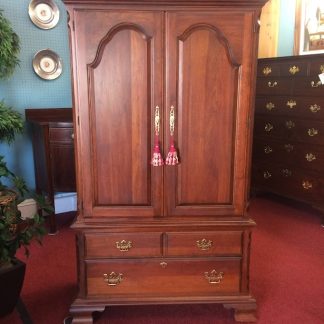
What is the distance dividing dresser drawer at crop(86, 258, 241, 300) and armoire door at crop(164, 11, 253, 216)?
282 mm

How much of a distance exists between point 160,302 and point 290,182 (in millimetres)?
2047

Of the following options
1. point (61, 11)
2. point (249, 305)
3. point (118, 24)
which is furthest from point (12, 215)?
point (61, 11)

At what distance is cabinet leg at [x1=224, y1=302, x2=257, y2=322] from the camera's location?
1930 millimetres

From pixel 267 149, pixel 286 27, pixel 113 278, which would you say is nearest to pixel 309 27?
pixel 286 27

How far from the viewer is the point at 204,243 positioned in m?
1.87

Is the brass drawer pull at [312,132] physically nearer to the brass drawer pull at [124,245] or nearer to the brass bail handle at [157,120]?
the brass bail handle at [157,120]

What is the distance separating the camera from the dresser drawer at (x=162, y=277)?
1881 mm

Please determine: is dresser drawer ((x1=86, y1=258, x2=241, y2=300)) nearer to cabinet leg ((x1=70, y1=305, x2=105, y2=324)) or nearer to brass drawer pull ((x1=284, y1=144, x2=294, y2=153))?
cabinet leg ((x1=70, y1=305, x2=105, y2=324))

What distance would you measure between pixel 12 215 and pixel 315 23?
328 cm

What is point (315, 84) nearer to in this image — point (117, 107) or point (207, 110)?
point (207, 110)

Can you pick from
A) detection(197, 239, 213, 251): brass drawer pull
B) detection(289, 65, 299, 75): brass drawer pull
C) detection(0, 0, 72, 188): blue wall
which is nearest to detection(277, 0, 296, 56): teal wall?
detection(289, 65, 299, 75): brass drawer pull

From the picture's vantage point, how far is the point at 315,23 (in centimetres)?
358

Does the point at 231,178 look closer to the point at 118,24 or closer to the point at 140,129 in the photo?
the point at 140,129

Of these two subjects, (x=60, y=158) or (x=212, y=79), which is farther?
(x=60, y=158)
